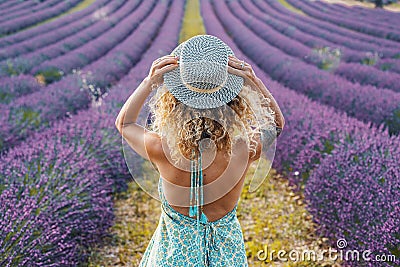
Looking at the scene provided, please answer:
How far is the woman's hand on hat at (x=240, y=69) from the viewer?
1.17m

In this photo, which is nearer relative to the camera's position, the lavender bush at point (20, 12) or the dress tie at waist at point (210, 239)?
the dress tie at waist at point (210, 239)

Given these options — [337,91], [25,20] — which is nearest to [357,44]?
[337,91]

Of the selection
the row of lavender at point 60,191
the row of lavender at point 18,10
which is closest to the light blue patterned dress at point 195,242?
the row of lavender at point 60,191

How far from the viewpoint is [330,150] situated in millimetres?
3260

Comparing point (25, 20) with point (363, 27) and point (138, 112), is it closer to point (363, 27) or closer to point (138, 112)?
point (363, 27)

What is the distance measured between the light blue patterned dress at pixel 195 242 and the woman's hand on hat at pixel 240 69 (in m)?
0.50

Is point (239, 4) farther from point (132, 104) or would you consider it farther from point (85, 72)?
point (132, 104)

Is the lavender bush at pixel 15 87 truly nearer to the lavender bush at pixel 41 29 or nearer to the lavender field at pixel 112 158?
the lavender field at pixel 112 158

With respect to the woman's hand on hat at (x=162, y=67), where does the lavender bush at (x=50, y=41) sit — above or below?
below

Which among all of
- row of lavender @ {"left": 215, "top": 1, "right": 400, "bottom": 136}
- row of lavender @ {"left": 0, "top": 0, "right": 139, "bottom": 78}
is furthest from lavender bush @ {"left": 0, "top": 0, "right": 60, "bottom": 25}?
row of lavender @ {"left": 215, "top": 1, "right": 400, "bottom": 136}

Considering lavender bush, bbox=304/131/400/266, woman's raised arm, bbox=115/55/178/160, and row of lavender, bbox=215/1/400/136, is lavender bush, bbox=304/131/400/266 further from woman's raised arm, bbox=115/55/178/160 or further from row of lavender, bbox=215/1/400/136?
woman's raised arm, bbox=115/55/178/160

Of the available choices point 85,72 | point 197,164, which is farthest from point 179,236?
point 85,72

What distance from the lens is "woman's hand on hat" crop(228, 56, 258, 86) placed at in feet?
3.82

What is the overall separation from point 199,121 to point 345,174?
1.79 m
